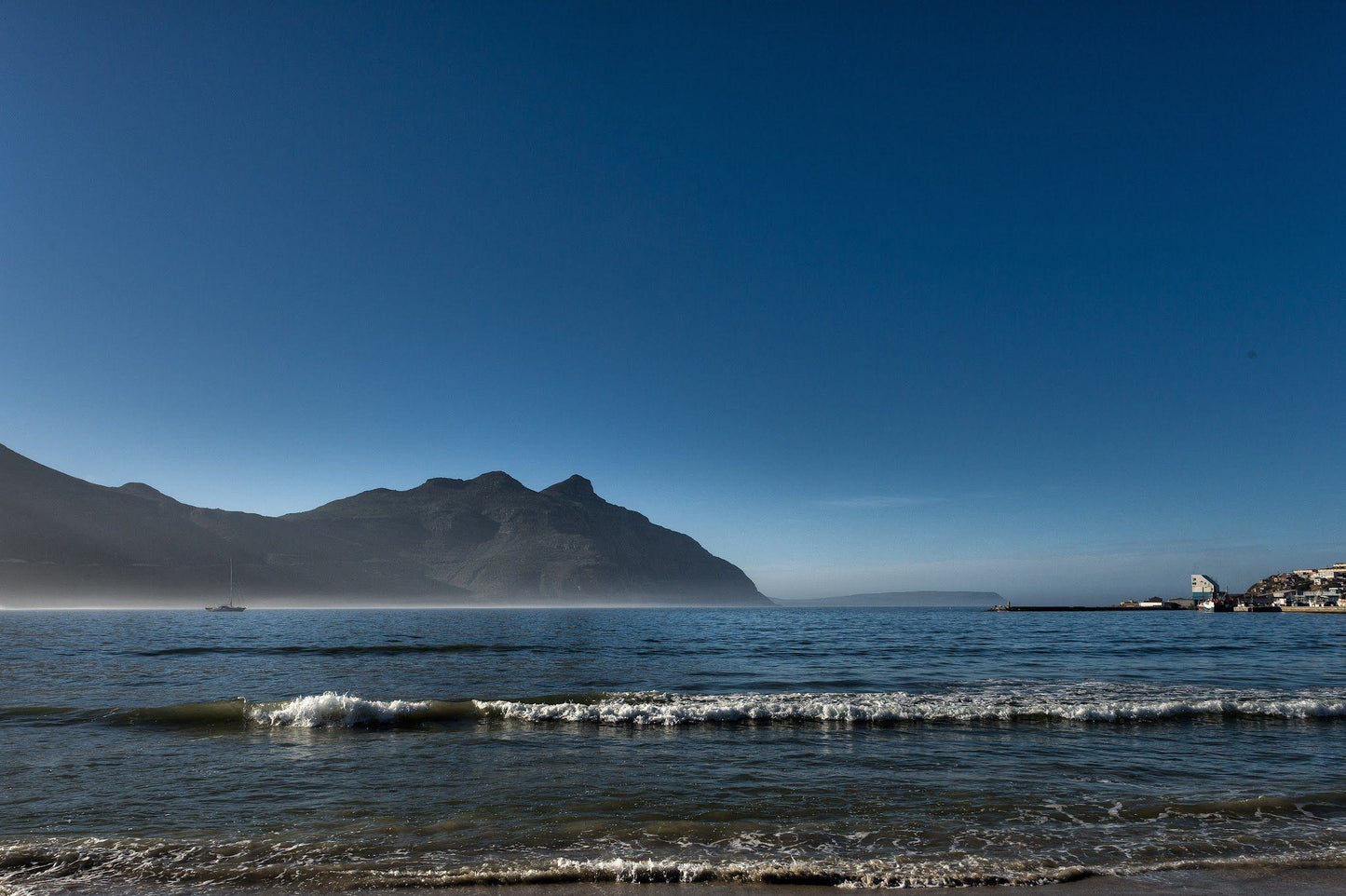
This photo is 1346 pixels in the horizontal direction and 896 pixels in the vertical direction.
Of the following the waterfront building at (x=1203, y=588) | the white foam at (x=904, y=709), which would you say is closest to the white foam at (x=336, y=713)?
the white foam at (x=904, y=709)

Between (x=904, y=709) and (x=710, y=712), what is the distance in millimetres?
5641

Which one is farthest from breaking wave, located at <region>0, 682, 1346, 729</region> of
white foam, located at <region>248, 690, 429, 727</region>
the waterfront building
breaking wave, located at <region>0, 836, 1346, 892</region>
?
the waterfront building

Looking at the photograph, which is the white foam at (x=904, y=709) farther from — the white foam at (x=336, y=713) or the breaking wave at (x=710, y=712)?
the white foam at (x=336, y=713)

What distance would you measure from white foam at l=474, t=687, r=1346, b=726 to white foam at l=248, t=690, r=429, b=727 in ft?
7.80

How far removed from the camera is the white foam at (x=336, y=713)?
18844mm

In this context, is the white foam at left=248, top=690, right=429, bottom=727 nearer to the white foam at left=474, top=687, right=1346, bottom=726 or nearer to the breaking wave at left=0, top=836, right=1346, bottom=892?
the white foam at left=474, top=687, right=1346, bottom=726

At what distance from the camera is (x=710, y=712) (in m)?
19.2

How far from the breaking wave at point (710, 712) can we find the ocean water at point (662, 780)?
0.32ft

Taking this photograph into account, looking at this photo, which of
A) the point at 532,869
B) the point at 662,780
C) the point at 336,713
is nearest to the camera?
the point at 532,869

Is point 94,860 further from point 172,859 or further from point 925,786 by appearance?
point 925,786

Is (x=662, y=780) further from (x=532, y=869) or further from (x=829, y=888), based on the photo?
(x=829, y=888)

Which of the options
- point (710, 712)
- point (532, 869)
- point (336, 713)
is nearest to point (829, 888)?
point (532, 869)

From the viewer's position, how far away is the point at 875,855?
8.91m

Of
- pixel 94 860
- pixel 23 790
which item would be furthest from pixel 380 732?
pixel 94 860
